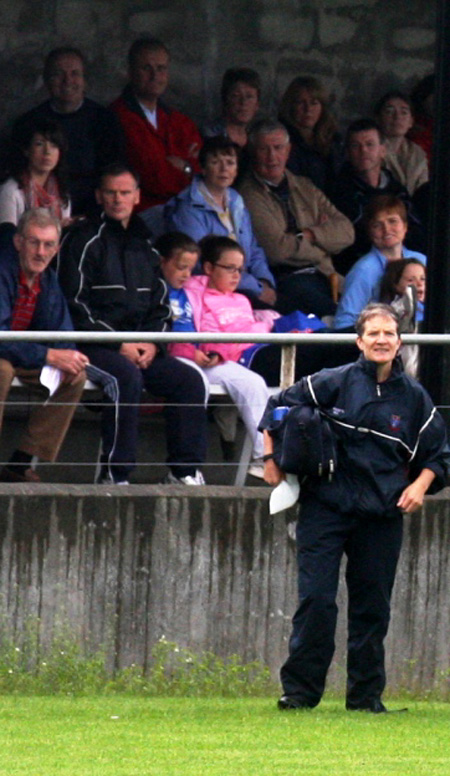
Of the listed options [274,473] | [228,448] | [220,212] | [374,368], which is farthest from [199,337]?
[220,212]

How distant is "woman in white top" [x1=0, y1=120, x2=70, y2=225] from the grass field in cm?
285

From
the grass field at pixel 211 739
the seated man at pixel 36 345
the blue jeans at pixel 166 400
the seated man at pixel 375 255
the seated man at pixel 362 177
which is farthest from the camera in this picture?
the seated man at pixel 362 177

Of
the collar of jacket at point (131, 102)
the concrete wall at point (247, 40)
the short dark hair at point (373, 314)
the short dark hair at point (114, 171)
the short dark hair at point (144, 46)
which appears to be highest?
the concrete wall at point (247, 40)

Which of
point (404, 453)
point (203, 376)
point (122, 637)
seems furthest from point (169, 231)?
point (404, 453)

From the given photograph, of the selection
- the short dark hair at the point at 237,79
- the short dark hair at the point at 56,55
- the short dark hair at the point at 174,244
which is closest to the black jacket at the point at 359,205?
the short dark hair at the point at 237,79

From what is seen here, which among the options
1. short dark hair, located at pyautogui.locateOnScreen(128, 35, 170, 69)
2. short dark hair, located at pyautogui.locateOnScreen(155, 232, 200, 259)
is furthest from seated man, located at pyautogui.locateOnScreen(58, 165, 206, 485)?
short dark hair, located at pyautogui.locateOnScreen(128, 35, 170, 69)

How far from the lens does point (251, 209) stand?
34.3 feet

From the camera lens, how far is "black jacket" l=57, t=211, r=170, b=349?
8.79 meters

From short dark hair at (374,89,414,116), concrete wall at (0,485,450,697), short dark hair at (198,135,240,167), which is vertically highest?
short dark hair at (374,89,414,116)

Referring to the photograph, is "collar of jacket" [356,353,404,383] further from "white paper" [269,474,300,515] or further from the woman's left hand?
"white paper" [269,474,300,515]

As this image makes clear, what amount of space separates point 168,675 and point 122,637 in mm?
274

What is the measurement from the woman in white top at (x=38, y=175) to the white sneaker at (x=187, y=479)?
1777 millimetres

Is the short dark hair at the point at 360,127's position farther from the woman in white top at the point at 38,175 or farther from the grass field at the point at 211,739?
the grass field at the point at 211,739

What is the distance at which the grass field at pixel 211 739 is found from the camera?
5.86 meters
